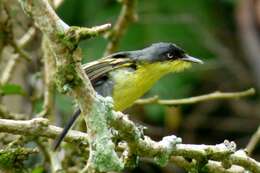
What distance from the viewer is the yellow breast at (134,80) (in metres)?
3.79

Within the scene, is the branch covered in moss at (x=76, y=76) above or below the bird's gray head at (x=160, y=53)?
below

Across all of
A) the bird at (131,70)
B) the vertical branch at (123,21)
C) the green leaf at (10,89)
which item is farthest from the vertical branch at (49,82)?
the vertical branch at (123,21)

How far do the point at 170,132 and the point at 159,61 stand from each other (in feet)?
6.74

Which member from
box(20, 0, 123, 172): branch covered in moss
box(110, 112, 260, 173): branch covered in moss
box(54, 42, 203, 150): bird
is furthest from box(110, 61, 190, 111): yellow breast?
box(20, 0, 123, 172): branch covered in moss

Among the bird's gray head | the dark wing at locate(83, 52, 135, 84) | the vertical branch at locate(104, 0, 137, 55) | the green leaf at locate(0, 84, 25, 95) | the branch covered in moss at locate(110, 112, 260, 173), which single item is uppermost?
the vertical branch at locate(104, 0, 137, 55)

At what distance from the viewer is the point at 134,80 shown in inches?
153

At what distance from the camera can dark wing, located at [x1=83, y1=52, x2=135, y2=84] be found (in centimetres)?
357

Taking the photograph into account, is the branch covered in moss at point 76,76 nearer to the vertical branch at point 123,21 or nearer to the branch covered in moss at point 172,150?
the branch covered in moss at point 172,150

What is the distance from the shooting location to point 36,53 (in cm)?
486

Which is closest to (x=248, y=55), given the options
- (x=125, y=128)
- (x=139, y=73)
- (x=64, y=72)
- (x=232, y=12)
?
(x=232, y=12)

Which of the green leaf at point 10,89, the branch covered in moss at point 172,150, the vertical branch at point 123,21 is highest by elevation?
the vertical branch at point 123,21

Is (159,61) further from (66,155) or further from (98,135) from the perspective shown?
(98,135)

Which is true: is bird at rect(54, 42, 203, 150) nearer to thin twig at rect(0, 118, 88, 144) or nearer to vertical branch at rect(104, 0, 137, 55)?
vertical branch at rect(104, 0, 137, 55)

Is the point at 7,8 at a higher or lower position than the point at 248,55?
lower
